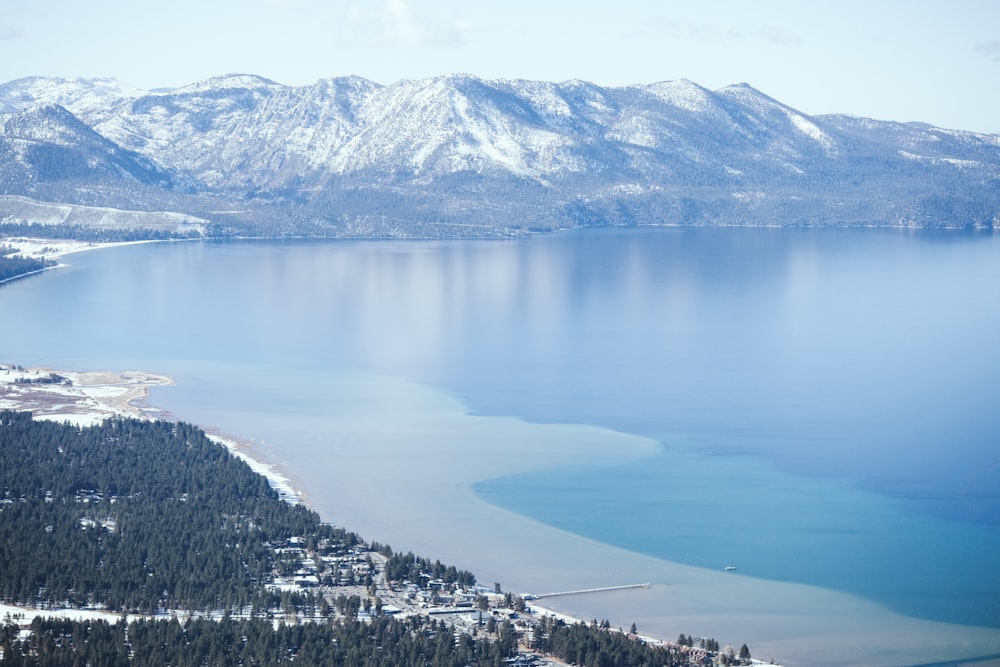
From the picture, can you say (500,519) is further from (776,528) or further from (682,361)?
(682,361)

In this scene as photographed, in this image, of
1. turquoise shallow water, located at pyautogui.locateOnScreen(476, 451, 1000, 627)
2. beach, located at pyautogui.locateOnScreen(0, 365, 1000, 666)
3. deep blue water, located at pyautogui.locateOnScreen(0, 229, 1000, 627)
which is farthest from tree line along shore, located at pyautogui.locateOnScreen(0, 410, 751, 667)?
deep blue water, located at pyautogui.locateOnScreen(0, 229, 1000, 627)

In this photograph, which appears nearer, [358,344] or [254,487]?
[254,487]

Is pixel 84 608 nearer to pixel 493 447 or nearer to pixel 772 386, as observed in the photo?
pixel 493 447

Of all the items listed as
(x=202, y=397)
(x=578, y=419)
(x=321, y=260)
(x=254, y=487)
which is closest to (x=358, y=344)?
(x=202, y=397)

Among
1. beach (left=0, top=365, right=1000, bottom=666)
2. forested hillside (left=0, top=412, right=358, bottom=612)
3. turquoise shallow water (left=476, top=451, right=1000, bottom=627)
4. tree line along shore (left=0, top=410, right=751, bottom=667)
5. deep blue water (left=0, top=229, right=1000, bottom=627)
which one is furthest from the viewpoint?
deep blue water (left=0, top=229, right=1000, bottom=627)

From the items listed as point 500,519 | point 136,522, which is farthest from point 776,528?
point 136,522

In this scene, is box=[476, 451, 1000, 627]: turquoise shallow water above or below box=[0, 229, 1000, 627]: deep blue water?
below

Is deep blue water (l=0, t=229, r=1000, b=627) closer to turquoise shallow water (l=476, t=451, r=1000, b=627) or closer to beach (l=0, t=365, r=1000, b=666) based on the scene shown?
turquoise shallow water (l=476, t=451, r=1000, b=627)

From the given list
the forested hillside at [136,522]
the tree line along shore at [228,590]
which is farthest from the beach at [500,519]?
the forested hillside at [136,522]
